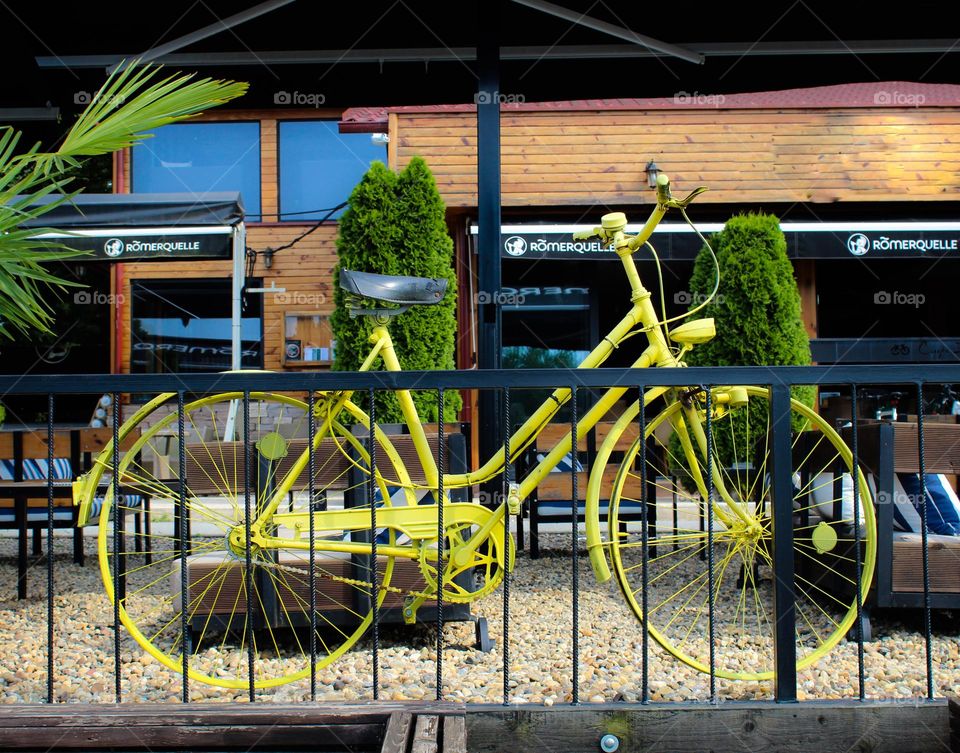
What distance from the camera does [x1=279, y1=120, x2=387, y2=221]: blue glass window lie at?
11.9 m

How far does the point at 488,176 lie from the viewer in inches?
182

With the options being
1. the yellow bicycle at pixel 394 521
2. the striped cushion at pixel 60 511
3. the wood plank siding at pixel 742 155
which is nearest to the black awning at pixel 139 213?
the striped cushion at pixel 60 511

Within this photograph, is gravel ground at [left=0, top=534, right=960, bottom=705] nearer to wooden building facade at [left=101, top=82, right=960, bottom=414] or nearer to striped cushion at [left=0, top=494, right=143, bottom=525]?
striped cushion at [left=0, top=494, right=143, bottom=525]

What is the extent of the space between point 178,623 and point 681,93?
462 cm

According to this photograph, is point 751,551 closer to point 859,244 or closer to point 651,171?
point 859,244

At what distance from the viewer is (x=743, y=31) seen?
195 inches

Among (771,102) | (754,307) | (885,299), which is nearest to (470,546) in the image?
(754,307)

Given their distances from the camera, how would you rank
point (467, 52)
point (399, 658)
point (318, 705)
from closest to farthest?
point (318, 705) → point (399, 658) → point (467, 52)

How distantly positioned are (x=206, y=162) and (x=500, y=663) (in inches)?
412

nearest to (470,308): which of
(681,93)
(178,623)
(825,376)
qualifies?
(681,93)

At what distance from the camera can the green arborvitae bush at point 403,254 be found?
566cm

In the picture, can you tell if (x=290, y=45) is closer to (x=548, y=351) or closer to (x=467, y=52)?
(x=467, y=52)

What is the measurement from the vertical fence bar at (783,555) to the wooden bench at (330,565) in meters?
1.36

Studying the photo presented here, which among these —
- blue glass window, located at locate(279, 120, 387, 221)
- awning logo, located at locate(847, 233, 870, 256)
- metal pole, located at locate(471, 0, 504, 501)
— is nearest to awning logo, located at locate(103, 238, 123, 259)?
metal pole, located at locate(471, 0, 504, 501)
